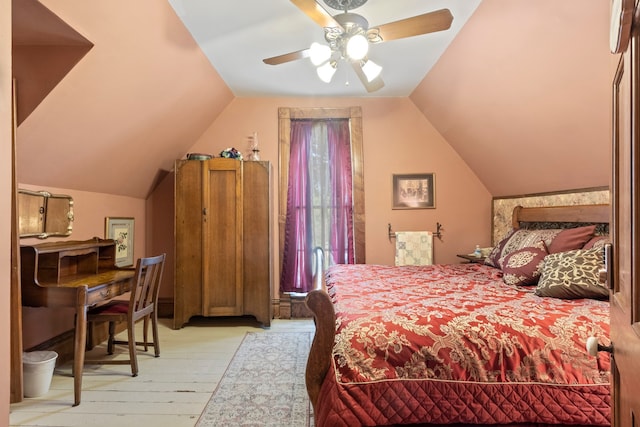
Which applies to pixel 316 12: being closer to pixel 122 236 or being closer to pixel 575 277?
pixel 575 277

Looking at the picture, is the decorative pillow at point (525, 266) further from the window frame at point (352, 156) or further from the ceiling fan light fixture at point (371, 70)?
the window frame at point (352, 156)

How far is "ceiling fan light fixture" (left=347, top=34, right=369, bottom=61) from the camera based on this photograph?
6.42 ft

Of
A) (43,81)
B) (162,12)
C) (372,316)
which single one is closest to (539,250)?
(372,316)

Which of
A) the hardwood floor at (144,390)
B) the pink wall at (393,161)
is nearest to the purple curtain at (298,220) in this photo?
the pink wall at (393,161)

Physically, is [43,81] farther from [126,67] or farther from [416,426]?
[416,426]

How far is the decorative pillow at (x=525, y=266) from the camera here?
2.29 metres

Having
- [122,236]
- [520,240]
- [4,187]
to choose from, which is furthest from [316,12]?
[122,236]

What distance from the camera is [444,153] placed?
13.4 ft

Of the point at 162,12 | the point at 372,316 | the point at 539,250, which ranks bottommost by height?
the point at 372,316

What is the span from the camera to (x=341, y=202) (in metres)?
4.04

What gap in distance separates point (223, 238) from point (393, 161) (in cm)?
215

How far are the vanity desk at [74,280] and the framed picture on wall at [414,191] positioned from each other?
2886 mm

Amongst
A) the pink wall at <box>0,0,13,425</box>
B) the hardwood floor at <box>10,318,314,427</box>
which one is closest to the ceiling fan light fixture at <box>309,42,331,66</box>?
the pink wall at <box>0,0,13,425</box>

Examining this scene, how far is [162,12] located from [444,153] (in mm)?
3175
